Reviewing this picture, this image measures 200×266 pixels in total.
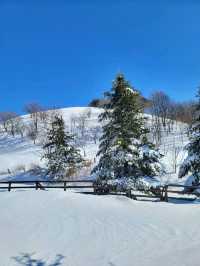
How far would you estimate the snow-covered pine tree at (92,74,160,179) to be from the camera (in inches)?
854

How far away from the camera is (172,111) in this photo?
91125mm

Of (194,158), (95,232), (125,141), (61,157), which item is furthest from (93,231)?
(61,157)

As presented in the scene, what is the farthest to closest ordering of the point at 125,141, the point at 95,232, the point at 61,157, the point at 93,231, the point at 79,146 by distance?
1. the point at 79,146
2. the point at 61,157
3. the point at 125,141
4. the point at 93,231
5. the point at 95,232

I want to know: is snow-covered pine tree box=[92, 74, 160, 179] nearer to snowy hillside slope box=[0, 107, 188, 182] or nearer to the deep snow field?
the deep snow field

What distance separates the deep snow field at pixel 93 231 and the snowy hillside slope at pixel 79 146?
2269 centimetres

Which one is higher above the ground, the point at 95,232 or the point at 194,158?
the point at 194,158

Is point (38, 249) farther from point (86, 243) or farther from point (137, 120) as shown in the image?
point (137, 120)

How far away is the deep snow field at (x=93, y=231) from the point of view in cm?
998

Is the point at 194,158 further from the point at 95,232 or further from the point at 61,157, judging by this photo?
the point at 61,157

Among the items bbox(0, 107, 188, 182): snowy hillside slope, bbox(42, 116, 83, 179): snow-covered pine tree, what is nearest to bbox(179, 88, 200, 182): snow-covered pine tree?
bbox(42, 116, 83, 179): snow-covered pine tree

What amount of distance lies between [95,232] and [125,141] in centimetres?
980

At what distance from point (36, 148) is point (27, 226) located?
58155mm

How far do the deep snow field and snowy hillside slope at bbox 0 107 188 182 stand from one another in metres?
22.7

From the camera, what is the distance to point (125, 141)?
71.3ft
